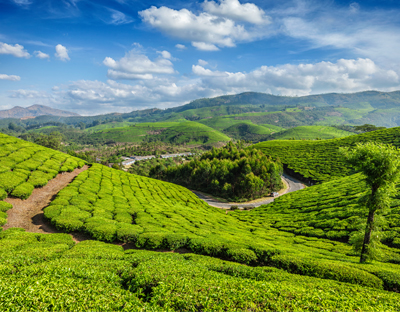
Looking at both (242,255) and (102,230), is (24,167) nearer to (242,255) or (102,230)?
(102,230)

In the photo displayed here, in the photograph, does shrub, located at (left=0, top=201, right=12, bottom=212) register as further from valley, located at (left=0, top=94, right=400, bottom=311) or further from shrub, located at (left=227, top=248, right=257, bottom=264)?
shrub, located at (left=227, top=248, right=257, bottom=264)

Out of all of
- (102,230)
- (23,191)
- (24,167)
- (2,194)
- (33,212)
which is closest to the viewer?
(102,230)

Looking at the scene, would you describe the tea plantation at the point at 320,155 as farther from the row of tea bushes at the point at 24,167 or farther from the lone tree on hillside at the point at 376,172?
the row of tea bushes at the point at 24,167

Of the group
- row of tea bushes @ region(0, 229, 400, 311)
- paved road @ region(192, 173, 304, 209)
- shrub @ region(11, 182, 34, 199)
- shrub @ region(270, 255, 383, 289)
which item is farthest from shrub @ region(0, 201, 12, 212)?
paved road @ region(192, 173, 304, 209)

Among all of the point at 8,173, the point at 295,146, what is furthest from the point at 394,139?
the point at 8,173

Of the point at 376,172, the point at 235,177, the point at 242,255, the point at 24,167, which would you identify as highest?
the point at 376,172

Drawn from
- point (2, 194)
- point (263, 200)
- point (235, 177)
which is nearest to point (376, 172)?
point (2, 194)

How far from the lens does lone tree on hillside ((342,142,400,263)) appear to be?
18.0 m

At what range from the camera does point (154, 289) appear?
391 inches

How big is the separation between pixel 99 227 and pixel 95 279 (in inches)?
470

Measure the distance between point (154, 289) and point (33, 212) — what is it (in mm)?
24767

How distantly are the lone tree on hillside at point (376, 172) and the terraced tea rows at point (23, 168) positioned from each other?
36633 mm

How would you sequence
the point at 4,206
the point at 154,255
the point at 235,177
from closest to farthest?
the point at 154,255 → the point at 4,206 → the point at 235,177

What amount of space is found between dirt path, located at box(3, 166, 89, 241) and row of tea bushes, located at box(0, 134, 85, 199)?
1029mm
